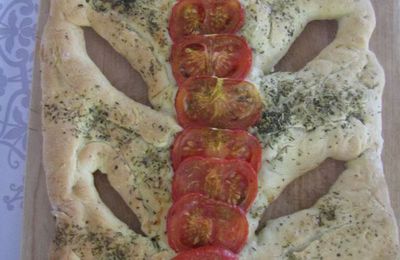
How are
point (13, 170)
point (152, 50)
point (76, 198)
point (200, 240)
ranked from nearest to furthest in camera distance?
point (200, 240)
point (76, 198)
point (152, 50)
point (13, 170)

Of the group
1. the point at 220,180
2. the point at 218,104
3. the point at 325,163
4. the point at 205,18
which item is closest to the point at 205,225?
the point at 220,180

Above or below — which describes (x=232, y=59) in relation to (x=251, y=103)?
above

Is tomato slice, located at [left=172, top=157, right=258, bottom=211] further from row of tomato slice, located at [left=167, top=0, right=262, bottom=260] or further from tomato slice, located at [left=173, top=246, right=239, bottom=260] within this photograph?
tomato slice, located at [left=173, top=246, right=239, bottom=260]

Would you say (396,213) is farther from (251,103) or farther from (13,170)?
(13,170)

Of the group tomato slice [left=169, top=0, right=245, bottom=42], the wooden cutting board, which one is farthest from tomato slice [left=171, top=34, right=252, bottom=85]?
the wooden cutting board

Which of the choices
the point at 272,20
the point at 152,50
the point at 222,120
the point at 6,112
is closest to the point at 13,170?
the point at 6,112

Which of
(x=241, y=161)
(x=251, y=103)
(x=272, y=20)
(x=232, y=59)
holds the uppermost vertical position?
(x=272, y=20)
